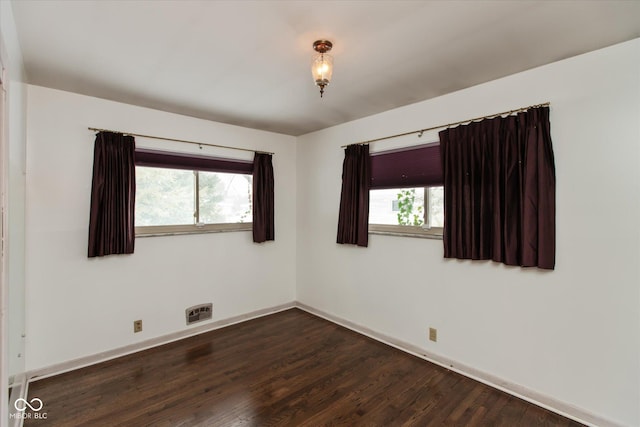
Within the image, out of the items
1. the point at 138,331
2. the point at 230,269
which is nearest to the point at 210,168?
the point at 230,269

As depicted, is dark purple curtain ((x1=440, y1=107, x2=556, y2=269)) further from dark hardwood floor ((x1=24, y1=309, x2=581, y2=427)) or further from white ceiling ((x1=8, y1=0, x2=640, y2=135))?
dark hardwood floor ((x1=24, y1=309, x2=581, y2=427))

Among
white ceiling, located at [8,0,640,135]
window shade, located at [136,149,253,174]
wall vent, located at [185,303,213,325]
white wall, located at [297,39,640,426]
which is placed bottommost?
wall vent, located at [185,303,213,325]

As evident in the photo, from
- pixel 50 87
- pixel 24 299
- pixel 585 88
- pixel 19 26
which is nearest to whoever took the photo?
pixel 19 26

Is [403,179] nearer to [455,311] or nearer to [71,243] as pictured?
[455,311]

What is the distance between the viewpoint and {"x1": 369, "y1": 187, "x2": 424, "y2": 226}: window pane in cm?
317

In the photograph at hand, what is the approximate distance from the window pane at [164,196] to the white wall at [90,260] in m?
0.24

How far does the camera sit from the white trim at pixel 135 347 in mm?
2662

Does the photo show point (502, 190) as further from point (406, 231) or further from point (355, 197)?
point (355, 197)

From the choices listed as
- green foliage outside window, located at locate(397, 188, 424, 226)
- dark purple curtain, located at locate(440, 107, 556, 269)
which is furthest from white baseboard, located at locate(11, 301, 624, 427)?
green foliage outside window, located at locate(397, 188, 424, 226)

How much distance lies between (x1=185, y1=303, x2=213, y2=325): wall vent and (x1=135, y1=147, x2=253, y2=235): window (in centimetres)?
88

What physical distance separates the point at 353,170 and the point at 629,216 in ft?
7.64

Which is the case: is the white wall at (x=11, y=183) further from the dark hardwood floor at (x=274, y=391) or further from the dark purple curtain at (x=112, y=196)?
the dark hardwood floor at (x=274, y=391)

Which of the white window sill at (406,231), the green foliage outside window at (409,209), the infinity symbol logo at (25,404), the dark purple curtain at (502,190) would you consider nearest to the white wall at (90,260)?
the infinity symbol logo at (25,404)

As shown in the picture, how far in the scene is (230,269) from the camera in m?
3.88
